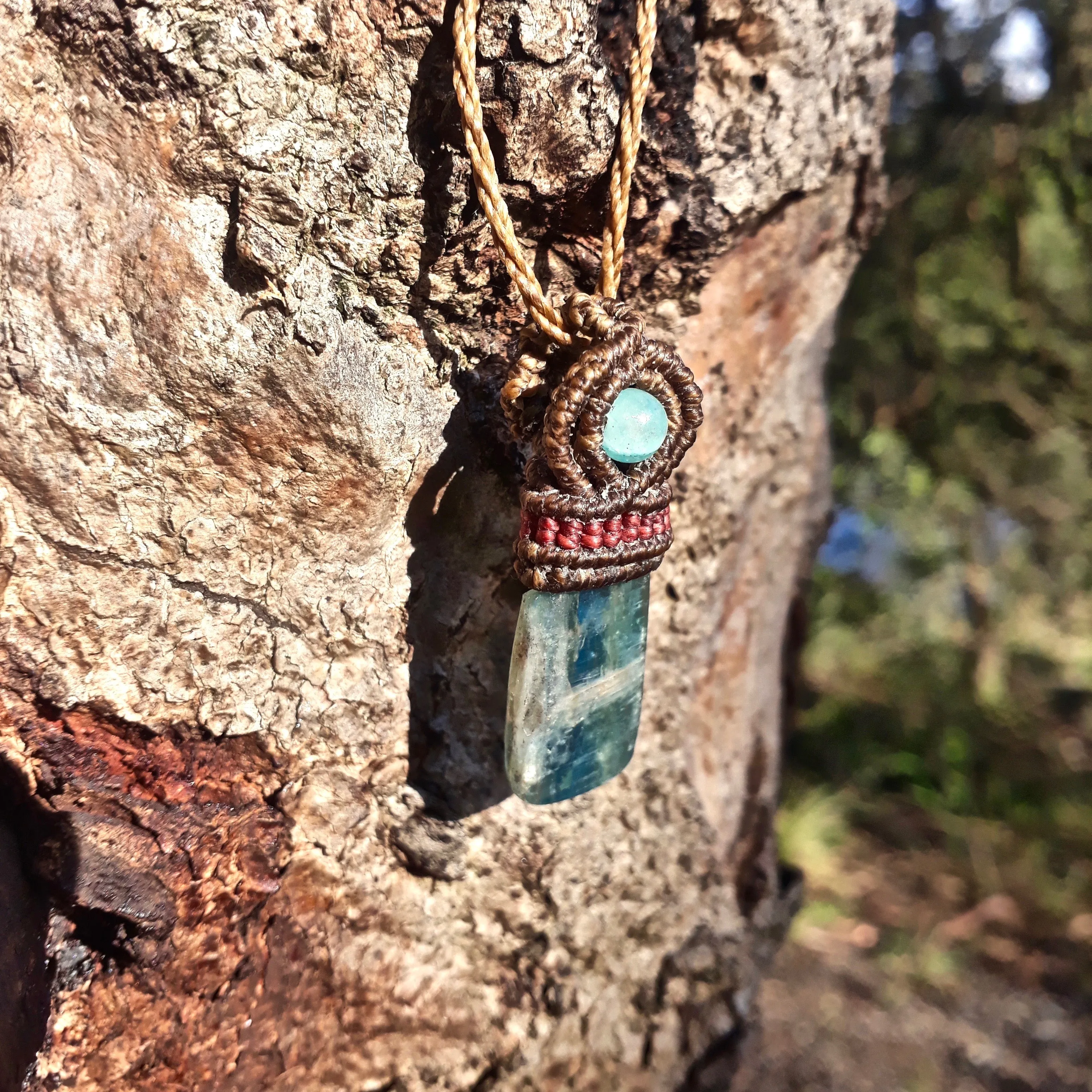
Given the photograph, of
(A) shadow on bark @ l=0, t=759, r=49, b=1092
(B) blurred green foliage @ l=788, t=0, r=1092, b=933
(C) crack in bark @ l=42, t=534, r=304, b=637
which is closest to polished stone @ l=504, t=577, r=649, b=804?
(C) crack in bark @ l=42, t=534, r=304, b=637

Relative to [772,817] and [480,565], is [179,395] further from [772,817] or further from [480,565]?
[772,817]

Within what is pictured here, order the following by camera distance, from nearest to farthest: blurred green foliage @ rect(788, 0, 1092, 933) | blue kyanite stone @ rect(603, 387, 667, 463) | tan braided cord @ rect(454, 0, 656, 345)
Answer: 1. tan braided cord @ rect(454, 0, 656, 345)
2. blue kyanite stone @ rect(603, 387, 667, 463)
3. blurred green foliage @ rect(788, 0, 1092, 933)

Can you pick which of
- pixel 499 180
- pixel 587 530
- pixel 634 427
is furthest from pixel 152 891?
pixel 499 180

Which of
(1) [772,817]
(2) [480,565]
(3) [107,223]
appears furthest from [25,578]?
(1) [772,817]

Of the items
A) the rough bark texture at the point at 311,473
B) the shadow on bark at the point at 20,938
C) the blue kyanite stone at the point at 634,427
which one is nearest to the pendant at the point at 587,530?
the blue kyanite stone at the point at 634,427

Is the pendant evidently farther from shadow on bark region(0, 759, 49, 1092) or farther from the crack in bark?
shadow on bark region(0, 759, 49, 1092)

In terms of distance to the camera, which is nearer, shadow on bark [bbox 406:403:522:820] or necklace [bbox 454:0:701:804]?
necklace [bbox 454:0:701:804]

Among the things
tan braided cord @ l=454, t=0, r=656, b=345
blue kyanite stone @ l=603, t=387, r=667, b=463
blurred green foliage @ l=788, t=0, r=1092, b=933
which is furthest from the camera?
blurred green foliage @ l=788, t=0, r=1092, b=933
